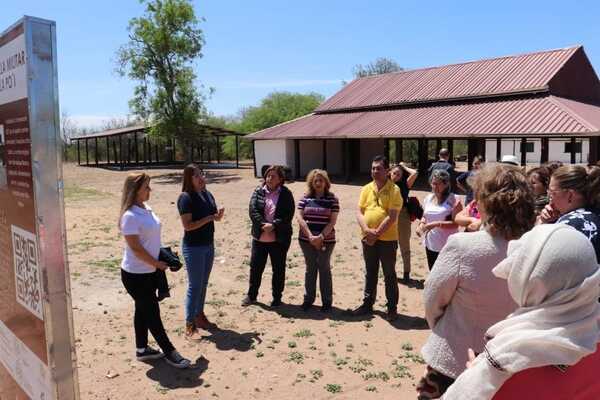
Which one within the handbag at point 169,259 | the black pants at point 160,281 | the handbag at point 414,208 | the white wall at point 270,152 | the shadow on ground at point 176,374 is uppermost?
the white wall at point 270,152

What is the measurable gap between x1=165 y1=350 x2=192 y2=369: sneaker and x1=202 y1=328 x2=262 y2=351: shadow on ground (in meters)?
0.56

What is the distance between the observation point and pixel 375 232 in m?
5.71

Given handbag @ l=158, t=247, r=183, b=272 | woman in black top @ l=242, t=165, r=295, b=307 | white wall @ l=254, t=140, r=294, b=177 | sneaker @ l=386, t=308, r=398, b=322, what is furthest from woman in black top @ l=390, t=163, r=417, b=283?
white wall @ l=254, t=140, r=294, b=177

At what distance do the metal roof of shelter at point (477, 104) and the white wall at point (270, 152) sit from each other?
0.67 metres

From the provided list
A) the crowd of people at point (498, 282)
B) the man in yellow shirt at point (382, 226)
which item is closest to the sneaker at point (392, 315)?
the man in yellow shirt at point (382, 226)

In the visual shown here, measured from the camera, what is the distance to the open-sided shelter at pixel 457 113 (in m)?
19.2

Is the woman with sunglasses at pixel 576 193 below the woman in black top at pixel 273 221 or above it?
above

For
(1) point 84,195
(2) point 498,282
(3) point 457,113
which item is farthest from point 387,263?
(1) point 84,195

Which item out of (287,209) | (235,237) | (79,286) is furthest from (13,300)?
(235,237)

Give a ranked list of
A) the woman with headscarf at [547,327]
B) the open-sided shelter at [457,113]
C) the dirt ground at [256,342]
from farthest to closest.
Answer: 1. the open-sided shelter at [457,113]
2. the dirt ground at [256,342]
3. the woman with headscarf at [547,327]

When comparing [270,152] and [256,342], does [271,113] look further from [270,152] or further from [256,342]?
[256,342]

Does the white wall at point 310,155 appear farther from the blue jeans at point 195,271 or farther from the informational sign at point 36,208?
the informational sign at point 36,208

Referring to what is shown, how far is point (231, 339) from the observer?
5.39m

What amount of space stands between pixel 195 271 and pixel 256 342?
96cm
